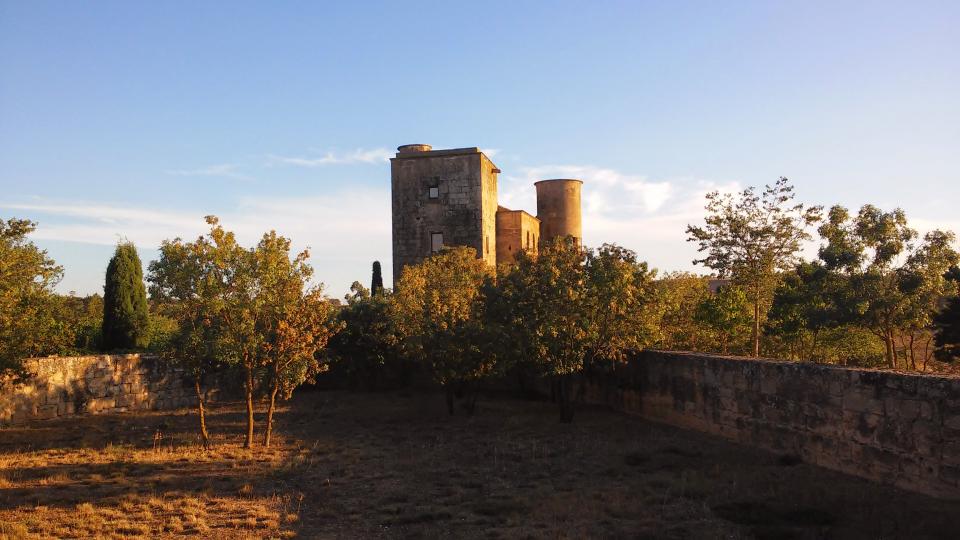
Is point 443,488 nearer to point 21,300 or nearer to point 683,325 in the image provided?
point 21,300

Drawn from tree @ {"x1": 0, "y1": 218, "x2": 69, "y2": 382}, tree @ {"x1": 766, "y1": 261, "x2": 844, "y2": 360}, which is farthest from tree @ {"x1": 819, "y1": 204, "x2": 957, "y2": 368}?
tree @ {"x1": 0, "y1": 218, "x2": 69, "y2": 382}

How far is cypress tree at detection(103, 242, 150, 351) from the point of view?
89.4ft

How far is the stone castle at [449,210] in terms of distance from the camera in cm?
3459

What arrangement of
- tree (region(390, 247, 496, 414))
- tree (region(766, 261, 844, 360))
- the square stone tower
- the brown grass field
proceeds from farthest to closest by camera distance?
the square stone tower → tree (region(390, 247, 496, 414)) → tree (region(766, 261, 844, 360)) → the brown grass field

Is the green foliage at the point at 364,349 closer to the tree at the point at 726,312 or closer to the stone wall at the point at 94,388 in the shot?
the stone wall at the point at 94,388

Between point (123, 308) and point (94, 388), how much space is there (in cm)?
682

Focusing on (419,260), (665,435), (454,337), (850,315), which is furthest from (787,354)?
(419,260)

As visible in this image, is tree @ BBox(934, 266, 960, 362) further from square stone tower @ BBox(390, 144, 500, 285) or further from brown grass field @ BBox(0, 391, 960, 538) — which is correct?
square stone tower @ BBox(390, 144, 500, 285)

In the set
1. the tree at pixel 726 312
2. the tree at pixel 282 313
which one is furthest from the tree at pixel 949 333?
the tree at pixel 282 313

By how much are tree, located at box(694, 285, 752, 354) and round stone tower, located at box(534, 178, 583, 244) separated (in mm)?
15450

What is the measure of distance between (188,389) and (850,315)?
22.4 metres

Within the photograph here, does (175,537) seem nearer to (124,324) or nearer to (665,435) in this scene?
(665,435)

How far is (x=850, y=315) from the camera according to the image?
17.5 metres

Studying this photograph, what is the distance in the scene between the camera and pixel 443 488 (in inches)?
451
